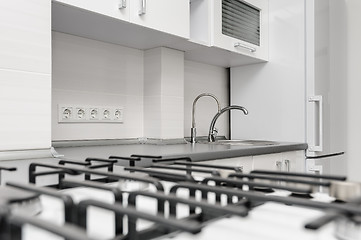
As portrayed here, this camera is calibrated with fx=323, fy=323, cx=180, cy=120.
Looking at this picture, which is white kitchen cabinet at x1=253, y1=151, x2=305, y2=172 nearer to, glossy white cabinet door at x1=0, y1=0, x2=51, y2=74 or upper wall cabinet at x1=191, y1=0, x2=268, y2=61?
upper wall cabinet at x1=191, y1=0, x2=268, y2=61

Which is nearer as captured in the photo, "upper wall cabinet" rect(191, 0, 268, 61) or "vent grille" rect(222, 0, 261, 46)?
"upper wall cabinet" rect(191, 0, 268, 61)

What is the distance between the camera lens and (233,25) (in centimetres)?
195

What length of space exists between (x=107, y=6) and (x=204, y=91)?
3.77ft

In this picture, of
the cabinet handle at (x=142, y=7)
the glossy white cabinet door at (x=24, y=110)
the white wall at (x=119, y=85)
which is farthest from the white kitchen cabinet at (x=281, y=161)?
the glossy white cabinet door at (x=24, y=110)

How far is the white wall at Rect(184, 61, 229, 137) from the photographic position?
215 centimetres

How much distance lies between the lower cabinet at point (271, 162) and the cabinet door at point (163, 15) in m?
0.64

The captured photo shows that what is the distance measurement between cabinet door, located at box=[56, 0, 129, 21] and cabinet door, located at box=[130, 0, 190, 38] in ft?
0.12

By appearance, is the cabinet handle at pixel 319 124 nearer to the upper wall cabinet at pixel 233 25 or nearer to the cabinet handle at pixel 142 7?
the upper wall cabinet at pixel 233 25

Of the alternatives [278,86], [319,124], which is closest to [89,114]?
[278,86]

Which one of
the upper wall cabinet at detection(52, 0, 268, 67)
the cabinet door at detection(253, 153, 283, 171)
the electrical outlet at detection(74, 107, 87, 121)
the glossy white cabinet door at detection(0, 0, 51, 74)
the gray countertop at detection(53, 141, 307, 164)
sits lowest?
the cabinet door at detection(253, 153, 283, 171)

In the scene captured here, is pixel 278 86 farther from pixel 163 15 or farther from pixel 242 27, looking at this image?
pixel 163 15

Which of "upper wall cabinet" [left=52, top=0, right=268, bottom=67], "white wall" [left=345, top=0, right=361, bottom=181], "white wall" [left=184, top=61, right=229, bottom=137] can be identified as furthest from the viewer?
"white wall" [left=345, top=0, right=361, bottom=181]

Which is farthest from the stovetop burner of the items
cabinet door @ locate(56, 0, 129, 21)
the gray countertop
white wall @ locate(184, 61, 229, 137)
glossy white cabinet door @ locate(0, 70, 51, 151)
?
white wall @ locate(184, 61, 229, 137)

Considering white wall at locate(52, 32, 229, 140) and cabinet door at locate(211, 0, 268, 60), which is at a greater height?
cabinet door at locate(211, 0, 268, 60)
